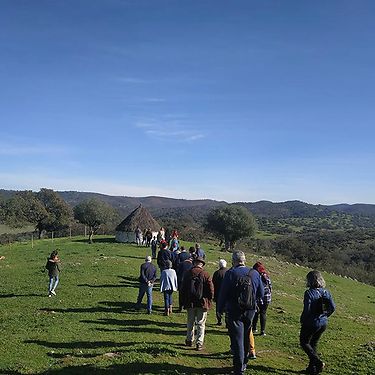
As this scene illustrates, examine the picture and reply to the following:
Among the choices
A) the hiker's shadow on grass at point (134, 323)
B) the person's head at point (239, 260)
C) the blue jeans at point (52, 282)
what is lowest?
the hiker's shadow on grass at point (134, 323)

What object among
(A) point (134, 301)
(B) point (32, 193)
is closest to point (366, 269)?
(B) point (32, 193)

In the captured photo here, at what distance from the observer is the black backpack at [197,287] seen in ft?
41.3

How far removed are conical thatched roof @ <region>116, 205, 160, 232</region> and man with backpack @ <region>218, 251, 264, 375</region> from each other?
1798 inches

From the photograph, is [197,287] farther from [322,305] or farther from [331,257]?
[331,257]

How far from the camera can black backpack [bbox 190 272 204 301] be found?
1260 cm

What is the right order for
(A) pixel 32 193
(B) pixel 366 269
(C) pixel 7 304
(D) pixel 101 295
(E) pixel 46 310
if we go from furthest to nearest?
1. (A) pixel 32 193
2. (B) pixel 366 269
3. (D) pixel 101 295
4. (C) pixel 7 304
5. (E) pixel 46 310

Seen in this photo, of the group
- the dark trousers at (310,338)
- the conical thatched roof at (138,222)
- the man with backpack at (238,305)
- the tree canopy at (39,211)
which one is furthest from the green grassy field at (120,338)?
the tree canopy at (39,211)

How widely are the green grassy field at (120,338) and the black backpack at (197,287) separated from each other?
4.89ft

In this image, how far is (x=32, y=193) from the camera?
87.2 metres

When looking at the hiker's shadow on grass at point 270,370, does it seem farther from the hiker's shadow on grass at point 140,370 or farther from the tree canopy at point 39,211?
the tree canopy at point 39,211

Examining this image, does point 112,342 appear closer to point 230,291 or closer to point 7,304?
point 230,291

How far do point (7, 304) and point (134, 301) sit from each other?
5397 mm

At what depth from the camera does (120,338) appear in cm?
1366

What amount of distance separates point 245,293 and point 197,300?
287 cm
